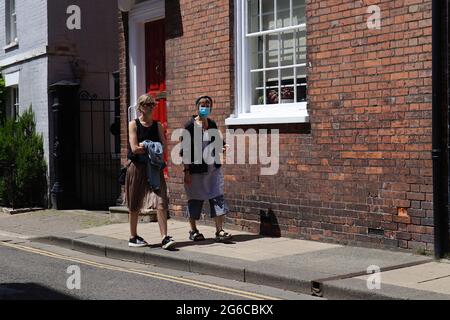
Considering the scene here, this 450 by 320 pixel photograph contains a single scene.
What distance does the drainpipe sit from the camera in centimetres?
747

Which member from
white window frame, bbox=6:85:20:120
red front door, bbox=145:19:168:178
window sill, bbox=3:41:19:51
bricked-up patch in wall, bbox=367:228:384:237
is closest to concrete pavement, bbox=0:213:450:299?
bricked-up patch in wall, bbox=367:228:384:237

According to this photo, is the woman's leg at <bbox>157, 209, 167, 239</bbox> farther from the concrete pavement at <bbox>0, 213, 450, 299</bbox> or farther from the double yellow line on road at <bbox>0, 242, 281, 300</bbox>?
the double yellow line on road at <bbox>0, 242, 281, 300</bbox>

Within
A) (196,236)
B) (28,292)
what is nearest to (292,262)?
(196,236)

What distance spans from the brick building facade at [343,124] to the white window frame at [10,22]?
7.03 metres

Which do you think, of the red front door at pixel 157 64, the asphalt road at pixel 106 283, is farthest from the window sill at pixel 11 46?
the asphalt road at pixel 106 283

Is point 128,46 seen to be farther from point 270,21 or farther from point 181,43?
point 270,21

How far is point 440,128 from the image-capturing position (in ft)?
24.7

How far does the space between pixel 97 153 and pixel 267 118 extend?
6.47 meters

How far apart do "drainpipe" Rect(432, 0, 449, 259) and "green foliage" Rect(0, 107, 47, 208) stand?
925cm

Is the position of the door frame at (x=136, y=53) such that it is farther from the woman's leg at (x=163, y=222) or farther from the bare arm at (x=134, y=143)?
the woman's leg at (x=163, y=222)

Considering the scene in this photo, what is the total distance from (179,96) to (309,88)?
2794mm

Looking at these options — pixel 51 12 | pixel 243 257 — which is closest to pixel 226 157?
pixel 243 257

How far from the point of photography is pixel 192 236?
924 cm

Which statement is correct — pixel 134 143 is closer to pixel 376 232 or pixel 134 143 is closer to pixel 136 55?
pixel 376 232
